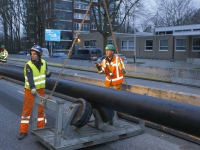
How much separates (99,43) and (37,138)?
170ft

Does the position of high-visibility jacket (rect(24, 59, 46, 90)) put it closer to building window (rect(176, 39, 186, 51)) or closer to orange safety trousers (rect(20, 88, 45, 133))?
orange safety trousers (rect(20, 88, 45, 133))

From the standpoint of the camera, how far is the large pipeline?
345 centimetres

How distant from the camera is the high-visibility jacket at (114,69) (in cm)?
680

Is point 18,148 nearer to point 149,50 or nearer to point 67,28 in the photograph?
point 149,50

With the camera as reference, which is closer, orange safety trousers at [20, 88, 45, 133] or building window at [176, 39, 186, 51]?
orange safety trousers at [20, 88, 45, 133]

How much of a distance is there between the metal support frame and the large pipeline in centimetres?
47

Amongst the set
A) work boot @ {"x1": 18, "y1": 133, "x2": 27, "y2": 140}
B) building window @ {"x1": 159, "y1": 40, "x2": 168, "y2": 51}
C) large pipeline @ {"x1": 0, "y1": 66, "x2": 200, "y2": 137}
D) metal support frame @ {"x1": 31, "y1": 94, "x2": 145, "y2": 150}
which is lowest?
work boot @ {"x1": 18, "y1": 133, "x2": 27, "y2": 140}

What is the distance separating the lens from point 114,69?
6820 mm

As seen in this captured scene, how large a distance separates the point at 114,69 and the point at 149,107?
295 cm

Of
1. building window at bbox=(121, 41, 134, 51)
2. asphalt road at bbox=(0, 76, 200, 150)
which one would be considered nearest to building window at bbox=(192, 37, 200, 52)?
building window at bbox=(121, 41, 134, 51)

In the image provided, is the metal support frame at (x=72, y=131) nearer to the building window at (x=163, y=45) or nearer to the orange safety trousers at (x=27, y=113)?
the orange safety trousers at (x=27, y=113)

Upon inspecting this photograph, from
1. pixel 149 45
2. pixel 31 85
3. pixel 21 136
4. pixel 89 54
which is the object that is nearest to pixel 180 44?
pixel 149 45

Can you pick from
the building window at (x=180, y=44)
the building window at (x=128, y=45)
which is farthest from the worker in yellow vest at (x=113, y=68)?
the building window at (x=128, y=45)

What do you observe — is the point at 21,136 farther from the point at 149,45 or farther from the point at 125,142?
the point at 149,45
